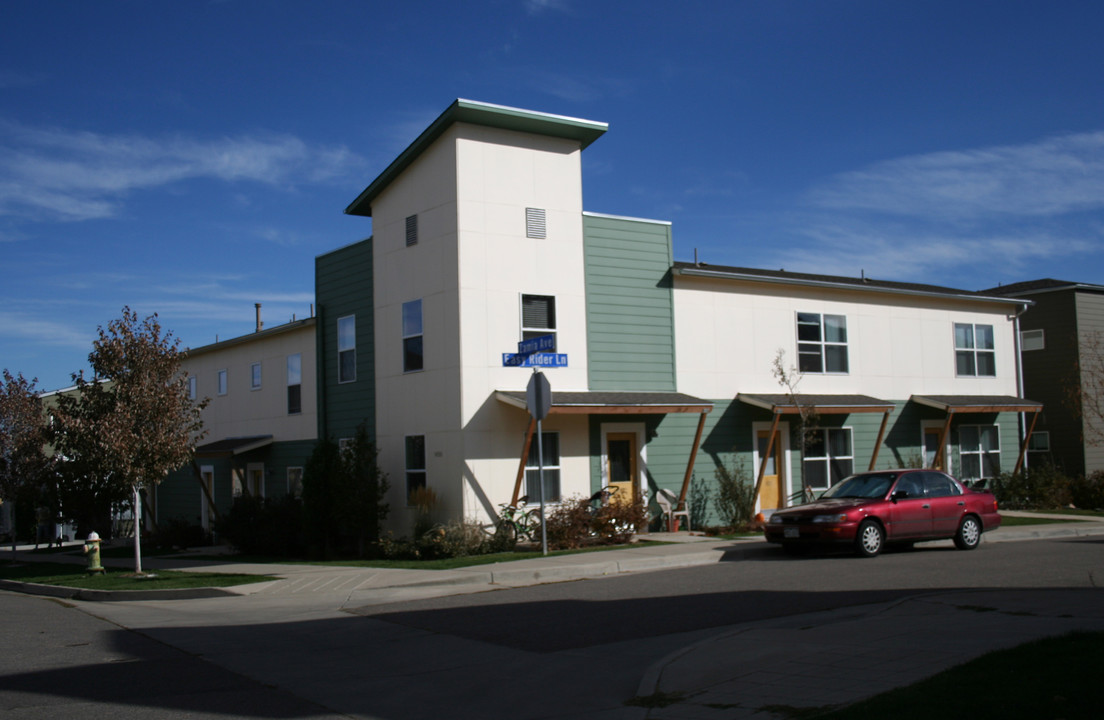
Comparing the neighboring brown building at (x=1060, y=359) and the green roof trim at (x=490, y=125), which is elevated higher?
the green roof trim at (x=490, y=125)

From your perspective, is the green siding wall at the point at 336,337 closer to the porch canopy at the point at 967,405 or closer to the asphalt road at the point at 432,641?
the asphalt road at the point at 432,641

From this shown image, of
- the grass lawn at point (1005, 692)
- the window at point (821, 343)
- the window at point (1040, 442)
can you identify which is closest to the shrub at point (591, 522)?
the window at point (821, 343)

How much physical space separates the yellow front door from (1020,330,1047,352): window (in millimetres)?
13184

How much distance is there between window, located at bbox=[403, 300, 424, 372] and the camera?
20641 millimetres

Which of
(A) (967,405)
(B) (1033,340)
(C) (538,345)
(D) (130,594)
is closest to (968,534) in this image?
(C) (538,345)

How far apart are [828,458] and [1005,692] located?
19061mm

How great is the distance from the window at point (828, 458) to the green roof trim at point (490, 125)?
9614 mm

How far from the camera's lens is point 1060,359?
Result: 31484mm

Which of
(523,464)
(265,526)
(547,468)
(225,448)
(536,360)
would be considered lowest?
(265,526)

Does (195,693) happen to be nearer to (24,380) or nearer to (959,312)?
(24,380)

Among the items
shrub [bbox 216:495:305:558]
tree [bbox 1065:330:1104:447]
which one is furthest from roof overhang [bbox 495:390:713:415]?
tree [bbox 1065:330:1104:447]

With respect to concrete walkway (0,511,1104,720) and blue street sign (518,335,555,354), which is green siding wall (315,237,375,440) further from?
concrete walkway (0,511,1104,720)

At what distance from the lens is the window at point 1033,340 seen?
32031mm

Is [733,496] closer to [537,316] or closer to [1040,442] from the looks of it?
[537,316]
